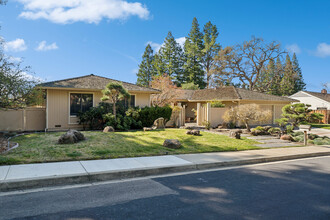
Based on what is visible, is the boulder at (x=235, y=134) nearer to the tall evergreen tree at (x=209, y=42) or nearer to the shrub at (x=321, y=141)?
the shrub at (x=321, y=141)

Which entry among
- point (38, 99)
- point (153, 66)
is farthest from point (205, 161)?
point (153, 66)

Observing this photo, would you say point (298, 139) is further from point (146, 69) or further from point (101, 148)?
point (146, 69)

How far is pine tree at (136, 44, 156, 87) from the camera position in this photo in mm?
48281

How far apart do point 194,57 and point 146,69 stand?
10.1 m

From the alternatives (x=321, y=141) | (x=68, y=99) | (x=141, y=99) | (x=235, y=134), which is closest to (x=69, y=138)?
(x=68, y=99)

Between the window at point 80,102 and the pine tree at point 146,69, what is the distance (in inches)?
1305

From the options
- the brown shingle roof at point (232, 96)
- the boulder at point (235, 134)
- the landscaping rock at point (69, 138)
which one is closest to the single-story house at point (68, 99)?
the landscaping rock at point (69, 138)

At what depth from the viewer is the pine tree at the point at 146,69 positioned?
4828 centimetres

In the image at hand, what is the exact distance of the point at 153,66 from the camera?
4853 cm

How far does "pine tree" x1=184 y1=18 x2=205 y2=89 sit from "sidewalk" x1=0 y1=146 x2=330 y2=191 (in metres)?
38.1

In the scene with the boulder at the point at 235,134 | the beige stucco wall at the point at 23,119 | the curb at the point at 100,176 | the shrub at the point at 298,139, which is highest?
the beige stucco wall at the point at 23,119

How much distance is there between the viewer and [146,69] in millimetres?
48656

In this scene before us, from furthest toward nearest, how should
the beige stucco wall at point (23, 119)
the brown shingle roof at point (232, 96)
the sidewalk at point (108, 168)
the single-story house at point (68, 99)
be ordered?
1. the brown shingle roof at point (232, 96)
2. the single-story house at point (68, 99)
3. the beige stucco wall at point (23, 119)
4. the sidewalk at point (108, 168)

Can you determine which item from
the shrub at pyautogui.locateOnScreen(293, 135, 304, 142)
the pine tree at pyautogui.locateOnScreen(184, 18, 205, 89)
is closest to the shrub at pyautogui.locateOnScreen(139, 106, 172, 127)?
the shrub at pyautogui.locateOnScreen(293, 135, 304, 142)
